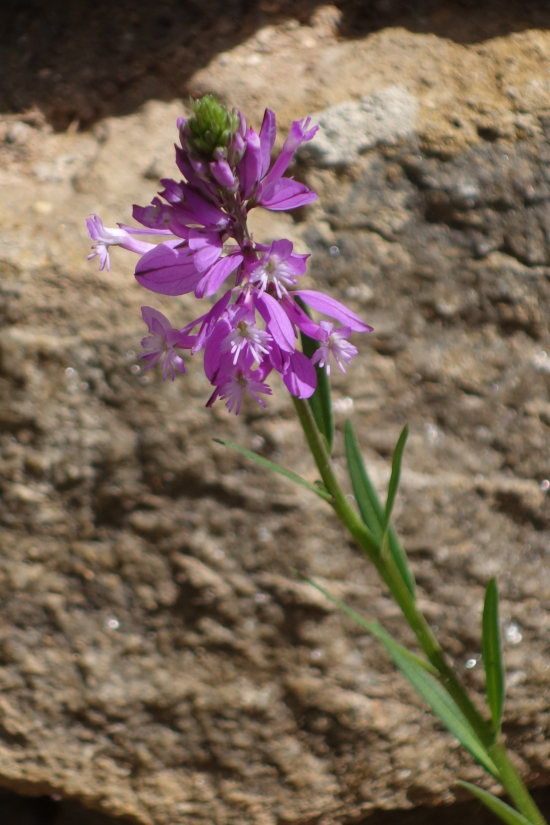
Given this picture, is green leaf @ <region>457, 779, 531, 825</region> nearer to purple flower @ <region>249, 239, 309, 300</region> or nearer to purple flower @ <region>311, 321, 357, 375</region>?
purple flower @ <region>311, 321, 357, 375</region>

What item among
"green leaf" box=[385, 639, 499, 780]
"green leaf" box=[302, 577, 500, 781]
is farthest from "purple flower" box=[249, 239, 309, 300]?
"green leaf" box=[385, 639, 499, 780]

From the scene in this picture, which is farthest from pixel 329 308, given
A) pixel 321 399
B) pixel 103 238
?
pixel 103 238

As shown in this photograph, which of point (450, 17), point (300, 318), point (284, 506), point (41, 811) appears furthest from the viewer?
point (41, 811)

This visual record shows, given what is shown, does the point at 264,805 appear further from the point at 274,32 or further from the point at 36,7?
the point at 36,7


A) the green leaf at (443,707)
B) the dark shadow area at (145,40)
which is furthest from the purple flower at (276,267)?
the dark shadow area at (145,40)

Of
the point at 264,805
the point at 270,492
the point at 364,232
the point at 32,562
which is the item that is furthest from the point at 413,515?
the point at 32,562

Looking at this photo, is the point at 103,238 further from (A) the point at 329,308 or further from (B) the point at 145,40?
(B) the point at 145,40

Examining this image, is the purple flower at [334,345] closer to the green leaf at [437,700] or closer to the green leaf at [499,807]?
the green leaf at [437,700]
